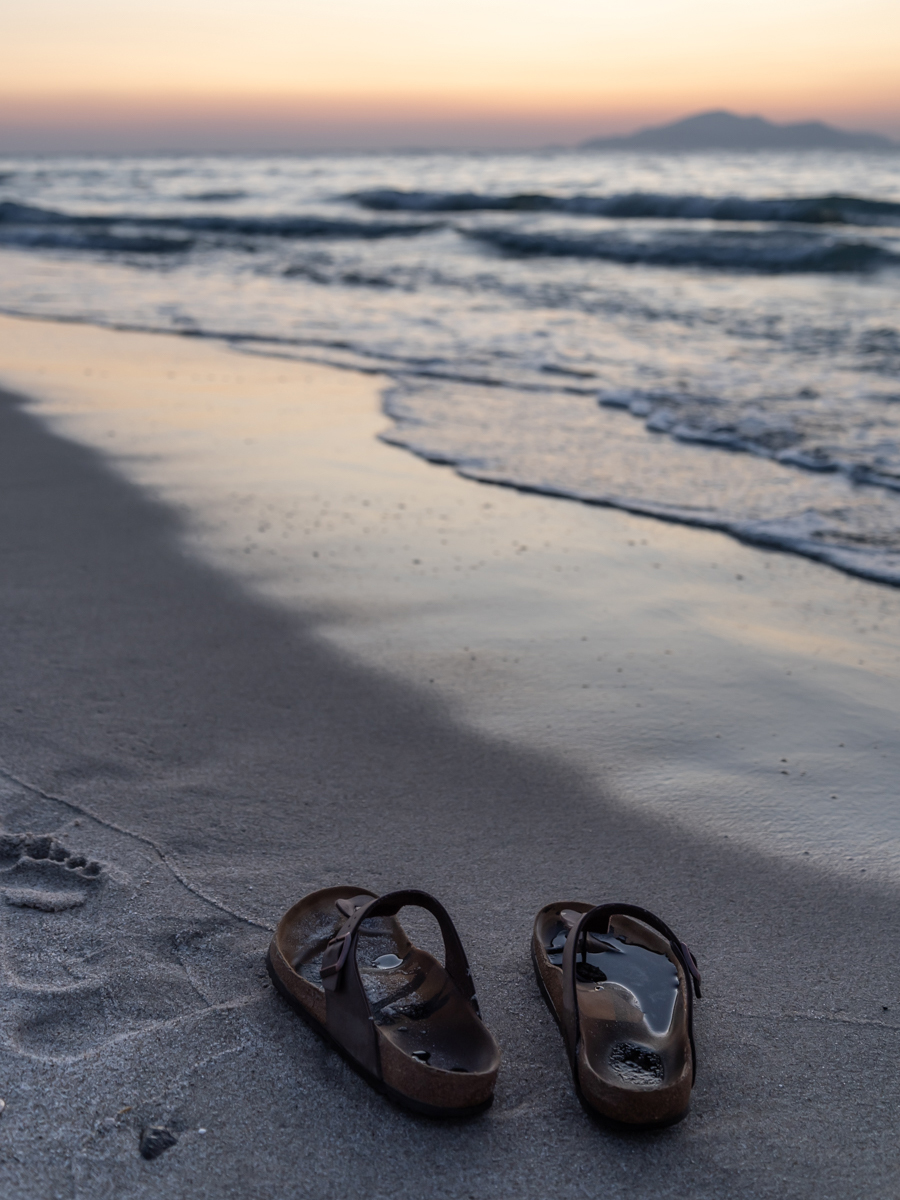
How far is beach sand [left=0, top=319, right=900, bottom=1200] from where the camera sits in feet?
4.77

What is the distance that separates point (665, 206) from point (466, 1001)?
78.7 ft

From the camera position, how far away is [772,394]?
6.86 m

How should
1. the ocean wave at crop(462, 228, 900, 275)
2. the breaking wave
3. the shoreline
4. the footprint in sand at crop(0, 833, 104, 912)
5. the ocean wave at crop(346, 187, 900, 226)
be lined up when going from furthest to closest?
1. the ocean wave at crop(346, 187, 900, 226)
2. the breaking wave
3. the ocean wave at crop(462, 228, 900, 275)
4. the shoreline
5. the footprint in sand at crop(0, 833, 104, 912)

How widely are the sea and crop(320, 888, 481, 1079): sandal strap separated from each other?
2917 mm

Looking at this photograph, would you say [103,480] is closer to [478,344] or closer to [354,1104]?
[354,1104]

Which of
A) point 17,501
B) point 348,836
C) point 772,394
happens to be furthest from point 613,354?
point 348,836

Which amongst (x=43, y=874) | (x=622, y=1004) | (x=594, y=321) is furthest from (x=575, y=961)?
(x=594, y=321)

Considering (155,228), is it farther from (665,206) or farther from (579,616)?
(579,616)

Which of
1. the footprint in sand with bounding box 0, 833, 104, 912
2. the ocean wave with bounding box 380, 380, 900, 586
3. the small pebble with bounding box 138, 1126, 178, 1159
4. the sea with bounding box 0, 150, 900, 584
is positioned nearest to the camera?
the small pebble with bounding box 138, 1126, 178, 1159

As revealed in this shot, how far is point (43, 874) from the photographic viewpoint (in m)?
1.95

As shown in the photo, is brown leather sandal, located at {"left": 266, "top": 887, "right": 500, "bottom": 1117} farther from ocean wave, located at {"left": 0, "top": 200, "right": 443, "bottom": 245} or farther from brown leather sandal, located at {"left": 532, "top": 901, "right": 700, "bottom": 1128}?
ocean wave, located at {"left": 0, "top": 200, "right": 443, "bottom": 245}

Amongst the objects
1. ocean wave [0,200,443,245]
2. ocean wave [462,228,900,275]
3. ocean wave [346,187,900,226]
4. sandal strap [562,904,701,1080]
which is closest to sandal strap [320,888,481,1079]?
sandal strap [562,904,701,1080]

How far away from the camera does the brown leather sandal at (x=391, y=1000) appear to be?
4.84 feet

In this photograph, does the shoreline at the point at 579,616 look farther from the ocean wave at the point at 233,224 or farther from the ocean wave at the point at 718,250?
the ocean wave at the point at 233,224
